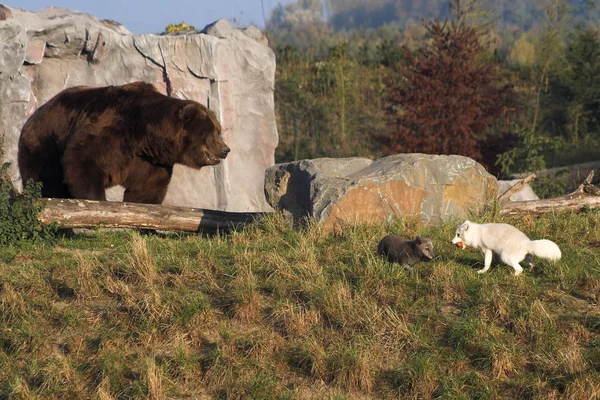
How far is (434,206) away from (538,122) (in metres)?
16.5

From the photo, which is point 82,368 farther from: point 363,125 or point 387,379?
point 363,125

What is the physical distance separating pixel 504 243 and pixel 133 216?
164 inches

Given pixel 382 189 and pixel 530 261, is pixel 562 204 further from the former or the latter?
pixel 530 261

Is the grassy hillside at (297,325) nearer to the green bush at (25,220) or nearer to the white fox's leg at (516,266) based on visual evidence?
the white fox's leg at (516,266)

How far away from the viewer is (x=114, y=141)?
31.2 ft

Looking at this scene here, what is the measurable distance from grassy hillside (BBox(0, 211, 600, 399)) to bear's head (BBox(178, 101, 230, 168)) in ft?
7.77

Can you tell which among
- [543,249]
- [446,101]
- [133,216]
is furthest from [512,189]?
[446,101]

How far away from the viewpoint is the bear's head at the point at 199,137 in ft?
32.0

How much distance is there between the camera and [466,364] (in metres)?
5.49

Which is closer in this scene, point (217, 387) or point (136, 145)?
point (217, 387)

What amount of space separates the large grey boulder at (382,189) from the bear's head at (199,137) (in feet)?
3.06

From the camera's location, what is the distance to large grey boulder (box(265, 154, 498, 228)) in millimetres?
8312

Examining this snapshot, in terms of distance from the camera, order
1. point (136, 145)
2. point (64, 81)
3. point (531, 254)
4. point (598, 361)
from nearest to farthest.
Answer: point (598, 361) < point (531, 254) < point (136, 145) < point (64, 81)

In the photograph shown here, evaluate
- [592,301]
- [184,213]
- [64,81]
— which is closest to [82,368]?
[184,213]
